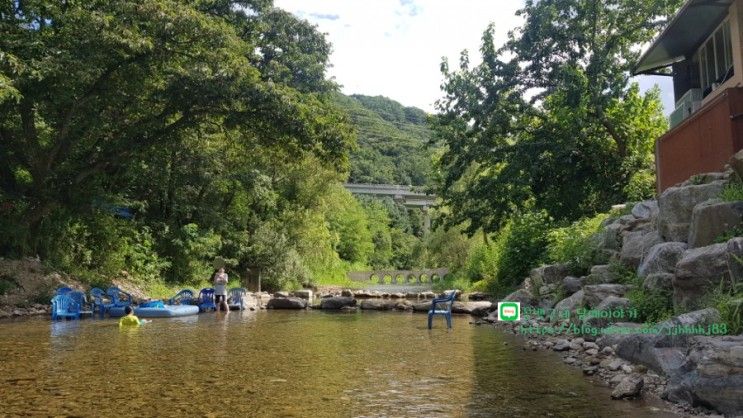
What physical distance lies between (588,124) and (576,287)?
431 inches

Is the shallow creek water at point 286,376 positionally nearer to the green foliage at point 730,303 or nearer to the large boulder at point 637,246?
the green foliage at point 730,303

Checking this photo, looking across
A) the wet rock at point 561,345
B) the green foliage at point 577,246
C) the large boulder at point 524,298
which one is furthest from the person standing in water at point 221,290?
the wet rock at point 561,345

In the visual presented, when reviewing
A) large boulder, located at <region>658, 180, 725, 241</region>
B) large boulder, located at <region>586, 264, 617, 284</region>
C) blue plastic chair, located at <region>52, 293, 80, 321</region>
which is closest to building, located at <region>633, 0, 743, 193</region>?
large boulder, located at <region>658, 180, 725, 241</region>

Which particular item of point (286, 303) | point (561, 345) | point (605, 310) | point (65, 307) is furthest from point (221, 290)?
point (605, 310)

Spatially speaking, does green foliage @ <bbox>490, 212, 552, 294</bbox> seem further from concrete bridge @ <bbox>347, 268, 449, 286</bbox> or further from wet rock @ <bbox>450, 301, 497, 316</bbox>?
concrete bridge @ <bbox>347, 268, 449, 286</bbox>

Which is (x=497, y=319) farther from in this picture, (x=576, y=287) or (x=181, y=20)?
(x=181, y=20)

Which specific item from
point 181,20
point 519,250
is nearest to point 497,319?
point 519,250

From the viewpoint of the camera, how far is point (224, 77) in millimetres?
19391

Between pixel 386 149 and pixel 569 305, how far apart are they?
90.5 metres

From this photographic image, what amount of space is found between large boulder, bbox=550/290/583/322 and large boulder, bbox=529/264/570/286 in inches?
83.8

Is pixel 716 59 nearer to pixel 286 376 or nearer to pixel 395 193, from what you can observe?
pixel 286 376

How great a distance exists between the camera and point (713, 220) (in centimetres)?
905

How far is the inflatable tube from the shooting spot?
1784cm

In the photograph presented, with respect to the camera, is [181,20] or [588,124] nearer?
[181,20]
